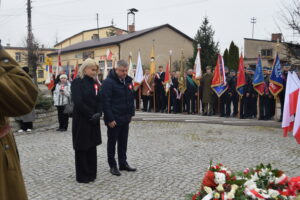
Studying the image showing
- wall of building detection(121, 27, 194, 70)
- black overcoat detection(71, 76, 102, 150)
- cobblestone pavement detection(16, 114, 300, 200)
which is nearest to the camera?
cobblestone pavement detection(16, 114, 300, 200)

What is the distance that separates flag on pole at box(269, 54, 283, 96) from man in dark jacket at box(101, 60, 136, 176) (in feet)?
24.4

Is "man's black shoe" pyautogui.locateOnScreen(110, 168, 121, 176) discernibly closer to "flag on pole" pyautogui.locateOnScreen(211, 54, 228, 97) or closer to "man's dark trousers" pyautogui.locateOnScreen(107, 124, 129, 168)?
"man's dark trousers" pyautogui.locateOnScreen(107, 124, 129, 168)

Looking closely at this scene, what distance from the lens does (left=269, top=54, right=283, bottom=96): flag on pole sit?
11.5 meters

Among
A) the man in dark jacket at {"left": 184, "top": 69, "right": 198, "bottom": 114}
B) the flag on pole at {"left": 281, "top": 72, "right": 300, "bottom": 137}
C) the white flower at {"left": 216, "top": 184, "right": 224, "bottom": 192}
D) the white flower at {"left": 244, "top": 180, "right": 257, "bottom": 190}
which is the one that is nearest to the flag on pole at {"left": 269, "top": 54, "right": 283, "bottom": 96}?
the man in dark jacket at {"left": 184, "top": 69, "right": 198, "bottom": 114}

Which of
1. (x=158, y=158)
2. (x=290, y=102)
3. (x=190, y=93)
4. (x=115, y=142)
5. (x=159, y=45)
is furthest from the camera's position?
(x=159, y=45)

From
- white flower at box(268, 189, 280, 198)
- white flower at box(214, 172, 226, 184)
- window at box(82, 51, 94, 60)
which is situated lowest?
white flower at box(268, 189, 280, 198)

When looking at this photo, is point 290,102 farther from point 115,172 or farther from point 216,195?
point 115,172

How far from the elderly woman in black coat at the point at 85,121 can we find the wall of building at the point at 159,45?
30302mm

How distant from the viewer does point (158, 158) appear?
22.6 ft

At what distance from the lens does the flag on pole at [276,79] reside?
11.5 m

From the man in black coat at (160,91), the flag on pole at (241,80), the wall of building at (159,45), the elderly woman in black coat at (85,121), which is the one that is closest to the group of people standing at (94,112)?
the elderly woman in black coat at (85,121)

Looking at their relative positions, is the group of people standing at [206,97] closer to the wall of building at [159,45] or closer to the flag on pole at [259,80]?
the flag on pole at [259,80]

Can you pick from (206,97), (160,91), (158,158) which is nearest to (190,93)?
(206,97)

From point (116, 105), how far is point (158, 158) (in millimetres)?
1845
